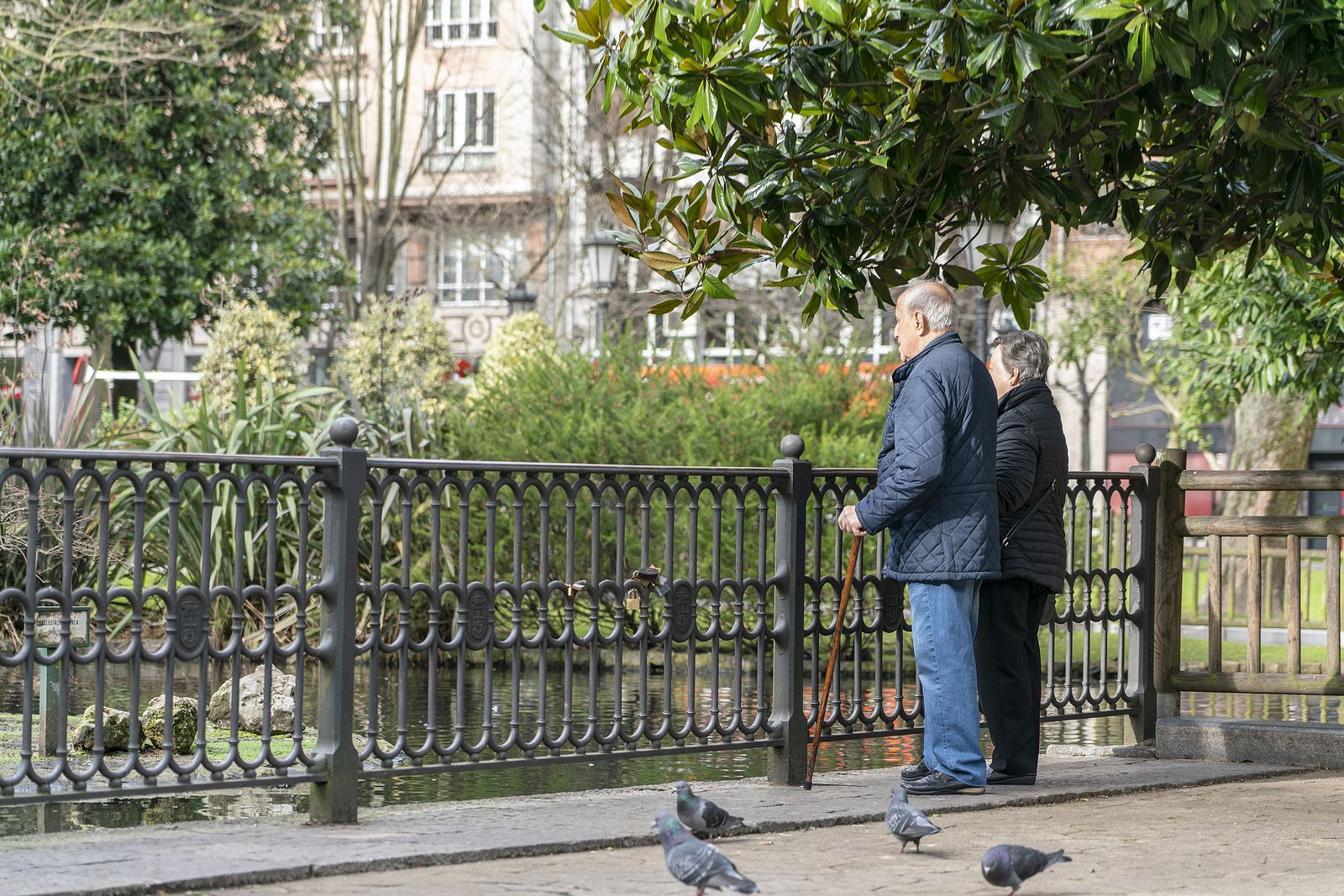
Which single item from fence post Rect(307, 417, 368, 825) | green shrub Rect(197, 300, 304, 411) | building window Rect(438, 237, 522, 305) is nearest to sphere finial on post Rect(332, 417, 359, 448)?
fence post Rect(307, 417, 368, 825)

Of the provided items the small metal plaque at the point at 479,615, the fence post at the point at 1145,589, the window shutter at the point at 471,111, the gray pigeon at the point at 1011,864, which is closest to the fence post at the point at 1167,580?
the fence post at the point at 1145,589

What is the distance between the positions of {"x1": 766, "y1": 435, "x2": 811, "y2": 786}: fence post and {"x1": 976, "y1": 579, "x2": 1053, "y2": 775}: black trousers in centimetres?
75

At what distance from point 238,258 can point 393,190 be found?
10.0 m

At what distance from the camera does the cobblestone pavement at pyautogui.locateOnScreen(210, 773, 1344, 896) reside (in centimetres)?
552

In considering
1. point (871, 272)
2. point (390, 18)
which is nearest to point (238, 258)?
point (390, 18)

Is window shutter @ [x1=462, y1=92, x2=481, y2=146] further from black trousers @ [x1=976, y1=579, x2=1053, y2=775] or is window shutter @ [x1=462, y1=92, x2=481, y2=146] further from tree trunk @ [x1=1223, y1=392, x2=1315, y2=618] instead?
black trousers @ [x1=976, y1=579, x2=1053, y2=775]

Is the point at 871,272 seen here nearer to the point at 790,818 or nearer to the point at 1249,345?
the point at 790,818

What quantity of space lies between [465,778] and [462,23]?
38.8 meters

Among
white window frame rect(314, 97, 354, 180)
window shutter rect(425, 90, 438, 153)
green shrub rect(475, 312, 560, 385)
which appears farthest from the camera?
window shutter rect(425, 90, 438, 153)

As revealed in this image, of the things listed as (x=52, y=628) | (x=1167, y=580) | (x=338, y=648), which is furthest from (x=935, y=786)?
(x=52, y=628)

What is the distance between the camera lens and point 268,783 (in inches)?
242

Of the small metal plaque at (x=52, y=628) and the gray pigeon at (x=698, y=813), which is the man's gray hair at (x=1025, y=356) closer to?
the gray pigeon at (x=698, y=813)

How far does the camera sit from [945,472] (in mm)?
7180

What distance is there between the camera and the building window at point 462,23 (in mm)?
44812
